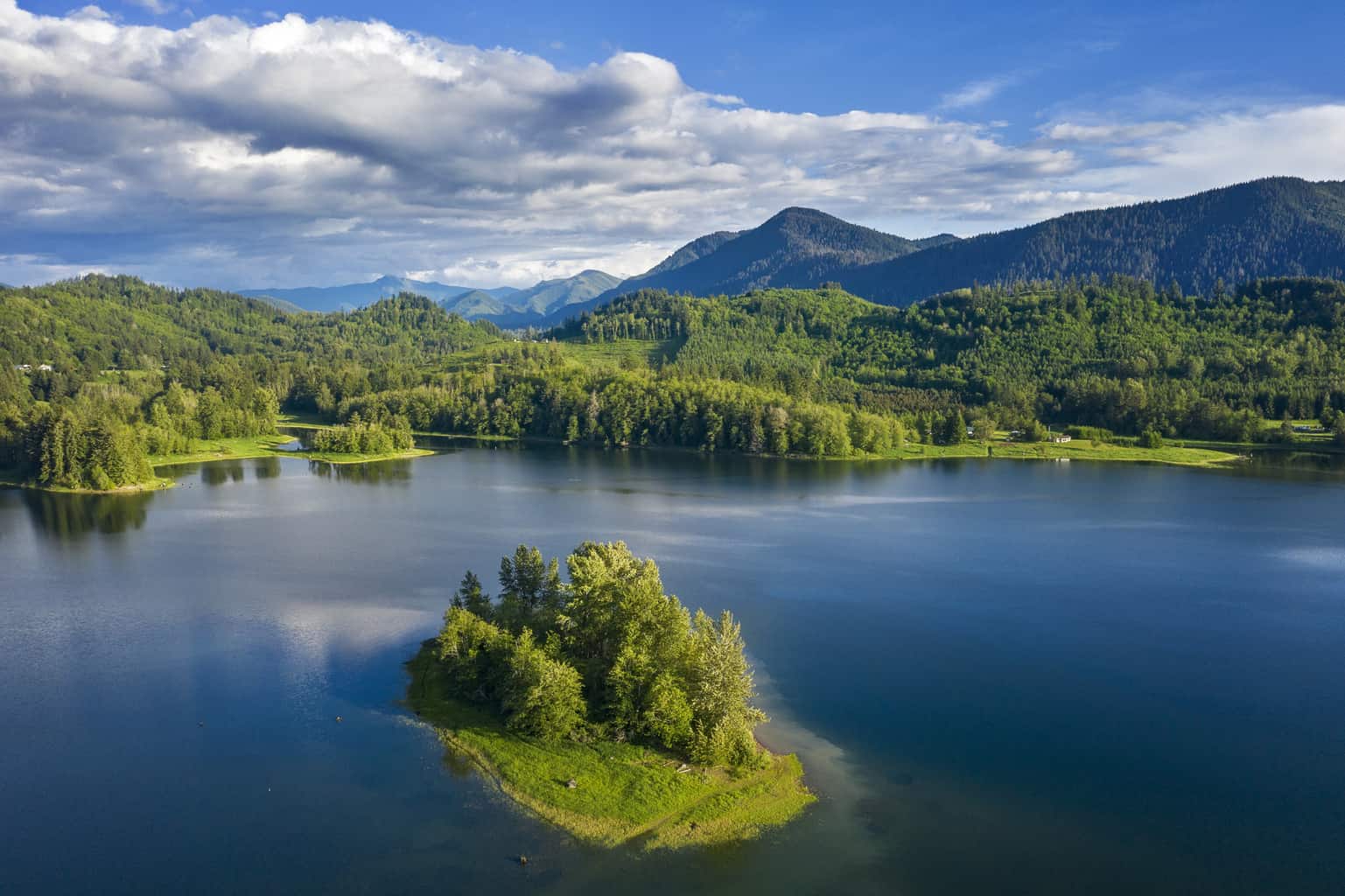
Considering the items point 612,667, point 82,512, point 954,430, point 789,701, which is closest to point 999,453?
point 954,430

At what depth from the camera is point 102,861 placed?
29.0 m

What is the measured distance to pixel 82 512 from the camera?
287ft

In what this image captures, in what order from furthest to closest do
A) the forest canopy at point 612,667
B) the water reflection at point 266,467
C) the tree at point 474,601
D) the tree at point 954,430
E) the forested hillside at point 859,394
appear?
the tree at point 954,430 → the forested hillside at point 859,394 → the water reflection at point 266,467 → the tree at point 474,601 → the forest canopy at point 612,667

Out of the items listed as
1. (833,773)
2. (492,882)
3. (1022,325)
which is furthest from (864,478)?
(1022,325)

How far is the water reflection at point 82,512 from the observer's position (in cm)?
7862

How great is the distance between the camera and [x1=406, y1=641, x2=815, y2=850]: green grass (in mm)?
30328

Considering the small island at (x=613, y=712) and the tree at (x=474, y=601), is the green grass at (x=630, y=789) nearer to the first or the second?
the small island at (x=613, y=712)

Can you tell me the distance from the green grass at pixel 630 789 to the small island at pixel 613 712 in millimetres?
56

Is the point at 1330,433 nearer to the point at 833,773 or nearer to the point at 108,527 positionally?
the point at 833,773

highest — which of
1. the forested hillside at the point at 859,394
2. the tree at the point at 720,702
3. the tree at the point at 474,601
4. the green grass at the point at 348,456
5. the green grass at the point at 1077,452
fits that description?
the forested hillside at the point at 859,394

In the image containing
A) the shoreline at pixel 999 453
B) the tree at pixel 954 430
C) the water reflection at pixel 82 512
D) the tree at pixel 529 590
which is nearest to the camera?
the tree at pixel 529 590

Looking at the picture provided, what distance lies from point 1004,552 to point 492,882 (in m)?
54.8

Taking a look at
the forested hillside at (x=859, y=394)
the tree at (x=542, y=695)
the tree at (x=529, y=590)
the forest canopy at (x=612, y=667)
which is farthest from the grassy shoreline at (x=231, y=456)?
the tree at (x=542, y=695)

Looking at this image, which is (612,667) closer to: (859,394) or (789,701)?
(789,701)
